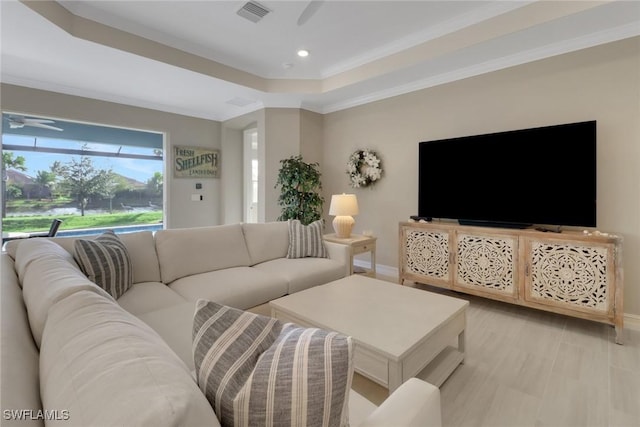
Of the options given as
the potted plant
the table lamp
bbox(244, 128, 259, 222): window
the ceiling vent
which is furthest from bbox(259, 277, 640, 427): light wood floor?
bbox(244, 128, 259, 222): window

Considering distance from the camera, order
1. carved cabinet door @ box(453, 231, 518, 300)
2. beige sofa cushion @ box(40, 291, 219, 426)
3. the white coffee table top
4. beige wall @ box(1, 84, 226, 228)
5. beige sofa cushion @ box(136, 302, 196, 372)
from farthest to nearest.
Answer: beige wall @ box(1, 84, 226, 228), carved cabinet door @ box(453, 231, 518, 300), the white coffee table top, beige sofa cushion @ box(136, 302, 196, 372), beige sofa cushion @ box(40, 291, 219, 426)

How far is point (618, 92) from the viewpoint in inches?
98.0

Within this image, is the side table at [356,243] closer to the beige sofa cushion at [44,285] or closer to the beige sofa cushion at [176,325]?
the beige sofa cushion at [176,325]

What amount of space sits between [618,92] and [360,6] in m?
2.28

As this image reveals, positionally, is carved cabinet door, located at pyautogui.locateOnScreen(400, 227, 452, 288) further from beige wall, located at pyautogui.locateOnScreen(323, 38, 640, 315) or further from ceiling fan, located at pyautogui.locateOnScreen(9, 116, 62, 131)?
ceiling fan, located at pyautogui.locateOnScreen(9, 116, 62, 131)

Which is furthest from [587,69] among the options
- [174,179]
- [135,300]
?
[174,179]

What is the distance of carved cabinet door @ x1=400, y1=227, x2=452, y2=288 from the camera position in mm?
3109

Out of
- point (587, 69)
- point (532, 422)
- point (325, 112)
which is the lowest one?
point (532, 422)

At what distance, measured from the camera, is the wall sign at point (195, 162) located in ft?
16.1

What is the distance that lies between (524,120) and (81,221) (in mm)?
5892

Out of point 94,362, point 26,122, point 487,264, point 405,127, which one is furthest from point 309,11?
point 26,122

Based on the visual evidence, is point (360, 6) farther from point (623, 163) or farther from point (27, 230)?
point (27, 230)

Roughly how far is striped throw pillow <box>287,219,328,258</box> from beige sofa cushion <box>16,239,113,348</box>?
6.34 feet

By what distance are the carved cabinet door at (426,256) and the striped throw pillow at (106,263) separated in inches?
105
